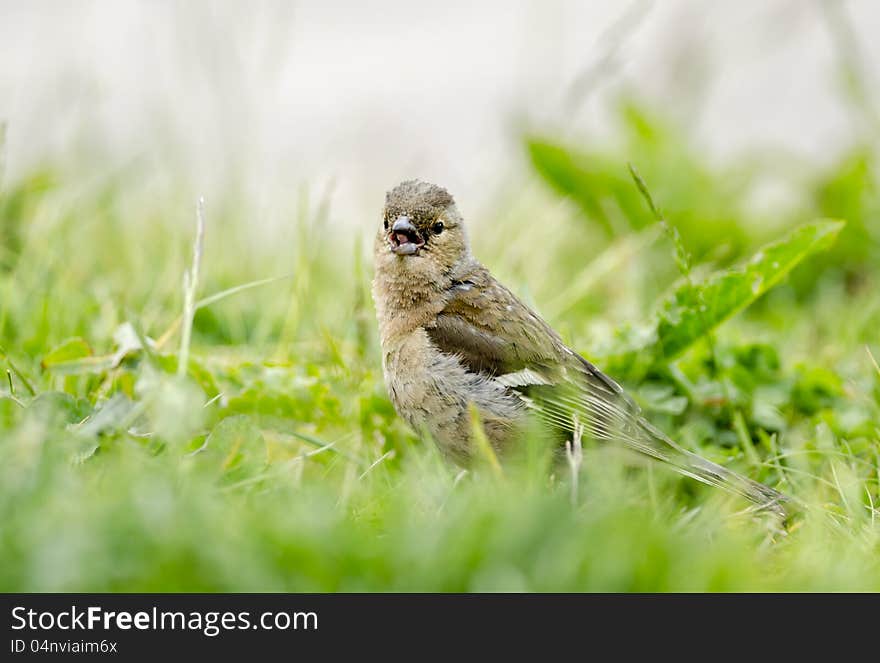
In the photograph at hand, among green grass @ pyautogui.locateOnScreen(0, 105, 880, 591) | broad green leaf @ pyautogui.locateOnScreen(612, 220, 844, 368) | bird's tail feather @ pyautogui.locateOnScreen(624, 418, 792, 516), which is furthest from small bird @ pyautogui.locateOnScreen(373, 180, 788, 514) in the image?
broad green leaf @ pyautogui.locateOnScreen(612, 220, 844, 368)

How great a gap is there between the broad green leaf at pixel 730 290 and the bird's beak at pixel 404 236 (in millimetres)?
866

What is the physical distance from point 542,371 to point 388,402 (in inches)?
22.6

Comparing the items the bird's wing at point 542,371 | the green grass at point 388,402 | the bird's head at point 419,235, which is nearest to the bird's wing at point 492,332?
the bird's wing at point 542,371

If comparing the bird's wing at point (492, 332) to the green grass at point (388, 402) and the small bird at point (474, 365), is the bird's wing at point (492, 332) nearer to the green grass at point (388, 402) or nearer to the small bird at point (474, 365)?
the small bird at point (474, 365)

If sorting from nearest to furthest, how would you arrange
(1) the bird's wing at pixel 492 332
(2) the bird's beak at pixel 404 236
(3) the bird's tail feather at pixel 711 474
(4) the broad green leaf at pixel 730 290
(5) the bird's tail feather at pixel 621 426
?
(3) the bird's tail feather at pixel 711 474
(5) the bird's tail feather at pixel 621 426
(1) the bird's wing at pixel 492 332
(4) the broad green leaf at pixel 730 290
(2) the bird's beak at pixel 404 236

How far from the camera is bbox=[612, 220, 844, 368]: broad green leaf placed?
11.6 ft

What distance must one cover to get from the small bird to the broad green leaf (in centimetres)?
35

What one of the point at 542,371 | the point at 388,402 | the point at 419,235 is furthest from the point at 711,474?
the point at 419,235

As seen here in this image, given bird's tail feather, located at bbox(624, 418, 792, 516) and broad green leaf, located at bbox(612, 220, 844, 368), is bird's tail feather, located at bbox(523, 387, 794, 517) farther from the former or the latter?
broad green leaf, located at bbox(612, 220, 844, 368)

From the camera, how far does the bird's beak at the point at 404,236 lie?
368 centimetres

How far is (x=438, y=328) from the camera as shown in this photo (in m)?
3.48
